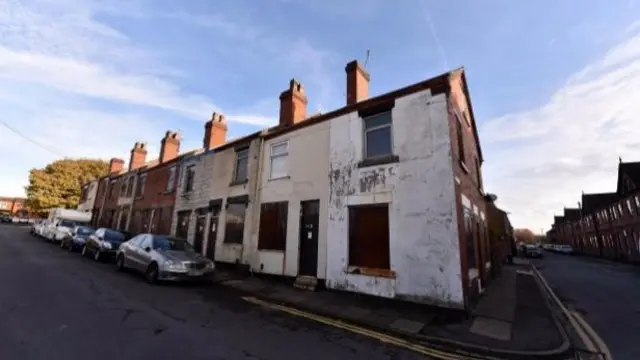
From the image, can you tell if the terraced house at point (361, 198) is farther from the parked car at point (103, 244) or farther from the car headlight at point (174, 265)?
the parked car at point (103, 244)

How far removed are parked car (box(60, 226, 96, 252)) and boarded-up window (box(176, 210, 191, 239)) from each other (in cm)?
569

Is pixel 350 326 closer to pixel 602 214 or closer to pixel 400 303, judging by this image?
pixel 400 303

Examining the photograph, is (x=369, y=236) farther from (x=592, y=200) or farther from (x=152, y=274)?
(x=592, y=200)

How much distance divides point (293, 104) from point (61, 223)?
2212 cm

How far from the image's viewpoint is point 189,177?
1969 cm

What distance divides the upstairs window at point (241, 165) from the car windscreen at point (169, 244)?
431cm

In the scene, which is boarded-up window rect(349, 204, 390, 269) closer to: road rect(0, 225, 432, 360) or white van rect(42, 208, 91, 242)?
road rect(0, 225, 432, 360)

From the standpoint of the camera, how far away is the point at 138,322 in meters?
6.27

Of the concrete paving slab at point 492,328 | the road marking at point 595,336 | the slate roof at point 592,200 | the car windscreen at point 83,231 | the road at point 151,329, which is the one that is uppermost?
the slate roof at point 592,200

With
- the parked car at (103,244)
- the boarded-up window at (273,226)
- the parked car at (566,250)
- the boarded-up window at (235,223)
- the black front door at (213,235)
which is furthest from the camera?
the parked car at (566,250)

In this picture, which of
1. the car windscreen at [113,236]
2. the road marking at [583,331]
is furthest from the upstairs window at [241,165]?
the road marking at [583,331]

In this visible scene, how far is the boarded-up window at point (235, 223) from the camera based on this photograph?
1494 centimetres

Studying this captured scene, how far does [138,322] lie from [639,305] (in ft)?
49.1

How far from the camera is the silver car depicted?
10.7 meters
